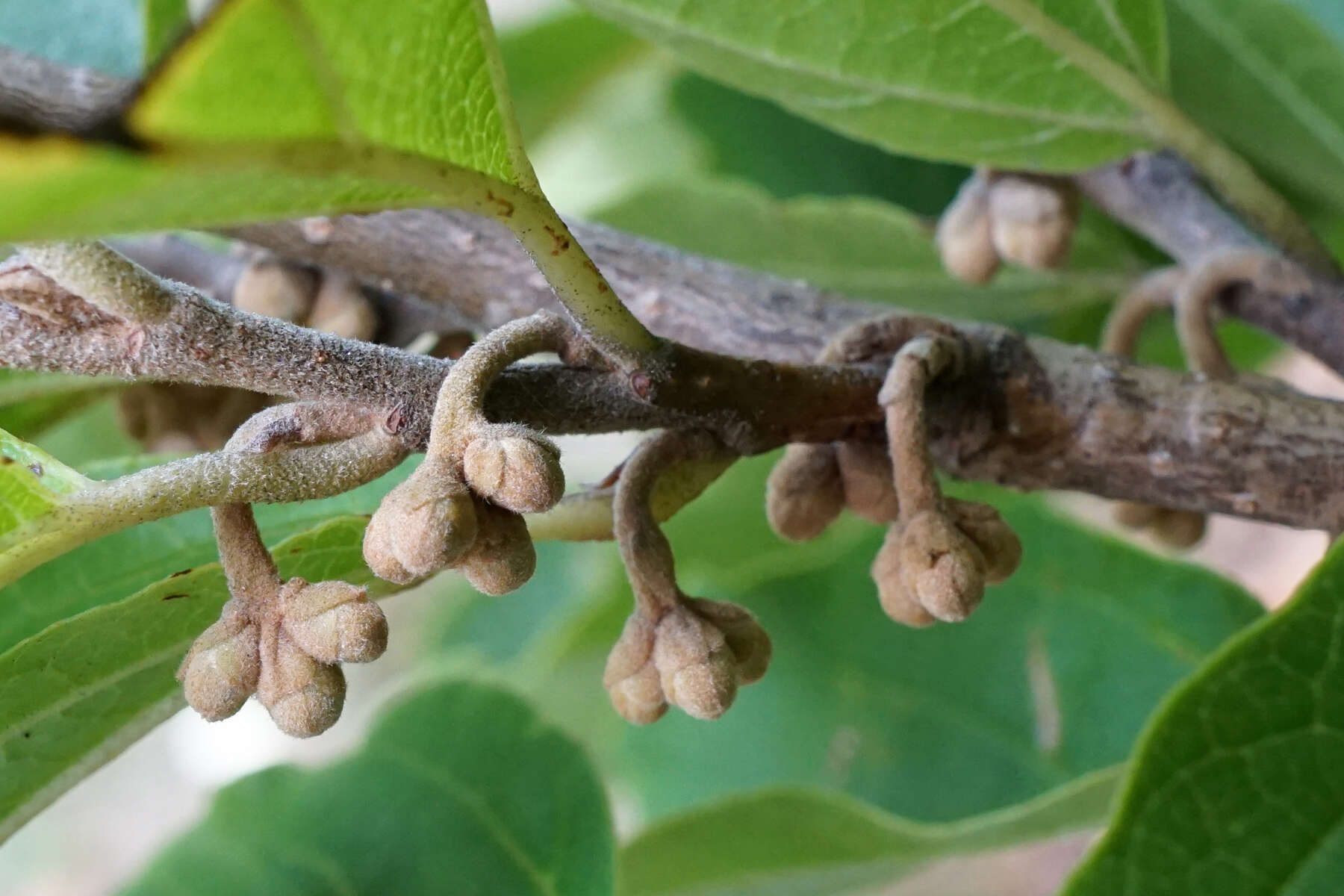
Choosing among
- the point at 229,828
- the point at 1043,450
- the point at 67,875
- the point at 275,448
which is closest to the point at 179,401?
the point at 229,828

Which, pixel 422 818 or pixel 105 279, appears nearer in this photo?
pixel 105 279

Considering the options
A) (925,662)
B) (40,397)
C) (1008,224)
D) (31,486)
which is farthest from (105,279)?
(925,662)

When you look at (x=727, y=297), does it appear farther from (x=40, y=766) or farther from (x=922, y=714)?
(x=922, y=714)

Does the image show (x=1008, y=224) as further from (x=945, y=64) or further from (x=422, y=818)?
(x=422, y=818)

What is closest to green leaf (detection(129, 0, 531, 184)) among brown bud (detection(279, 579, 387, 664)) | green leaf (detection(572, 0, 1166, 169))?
brown bud (detection(279, 579, 387, 664))

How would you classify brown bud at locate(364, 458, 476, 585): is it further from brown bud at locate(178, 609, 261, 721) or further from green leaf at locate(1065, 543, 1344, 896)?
green leaf at locate(1065, 543, 1344, 896)

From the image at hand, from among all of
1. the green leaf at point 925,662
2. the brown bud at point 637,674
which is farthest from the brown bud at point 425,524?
the green leaf at point 925,662

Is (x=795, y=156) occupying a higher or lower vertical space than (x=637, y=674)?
lower
